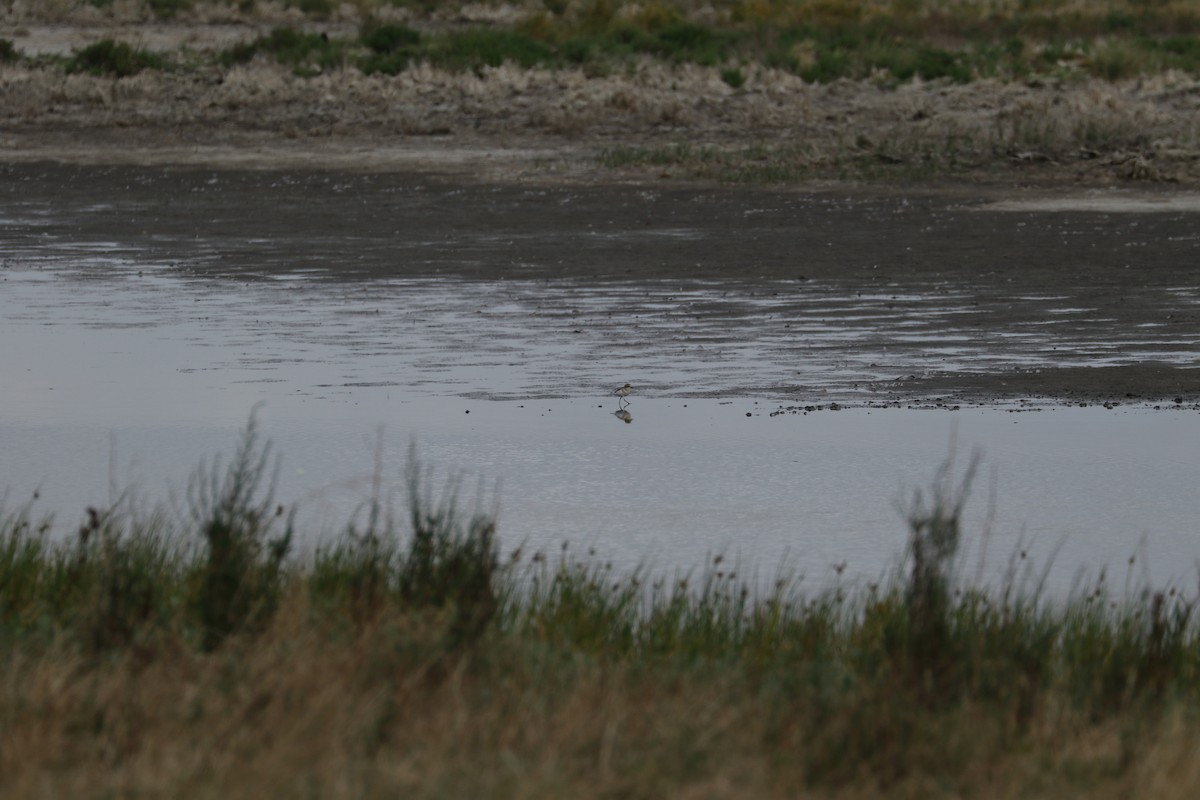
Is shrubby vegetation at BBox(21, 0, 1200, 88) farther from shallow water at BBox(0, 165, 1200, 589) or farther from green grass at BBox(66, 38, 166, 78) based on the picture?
shallow water at BBox(0, 165, 1200, 589)

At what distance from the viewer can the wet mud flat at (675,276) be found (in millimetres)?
14508

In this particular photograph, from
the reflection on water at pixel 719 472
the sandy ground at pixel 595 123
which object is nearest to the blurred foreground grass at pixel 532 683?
the reflection on water at pixel 719 472

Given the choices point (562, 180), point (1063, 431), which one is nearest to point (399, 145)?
point (562, 180)

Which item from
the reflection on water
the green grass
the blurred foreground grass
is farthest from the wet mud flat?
the green grass

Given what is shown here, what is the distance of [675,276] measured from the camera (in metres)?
19.4

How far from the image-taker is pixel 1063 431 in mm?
12703

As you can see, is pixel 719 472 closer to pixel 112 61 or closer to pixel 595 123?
pixel 595 123

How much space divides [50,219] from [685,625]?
1773 cm

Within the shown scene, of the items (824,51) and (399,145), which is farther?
(824,51)

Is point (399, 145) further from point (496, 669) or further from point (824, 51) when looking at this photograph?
point (496, 669)

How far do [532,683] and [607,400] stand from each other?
21.4 feet

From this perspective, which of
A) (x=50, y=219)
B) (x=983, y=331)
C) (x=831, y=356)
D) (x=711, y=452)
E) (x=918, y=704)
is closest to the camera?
(x=918, y=704)

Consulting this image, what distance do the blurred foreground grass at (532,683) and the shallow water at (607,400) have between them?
1.57 meters

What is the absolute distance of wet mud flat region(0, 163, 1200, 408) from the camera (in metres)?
14.5
